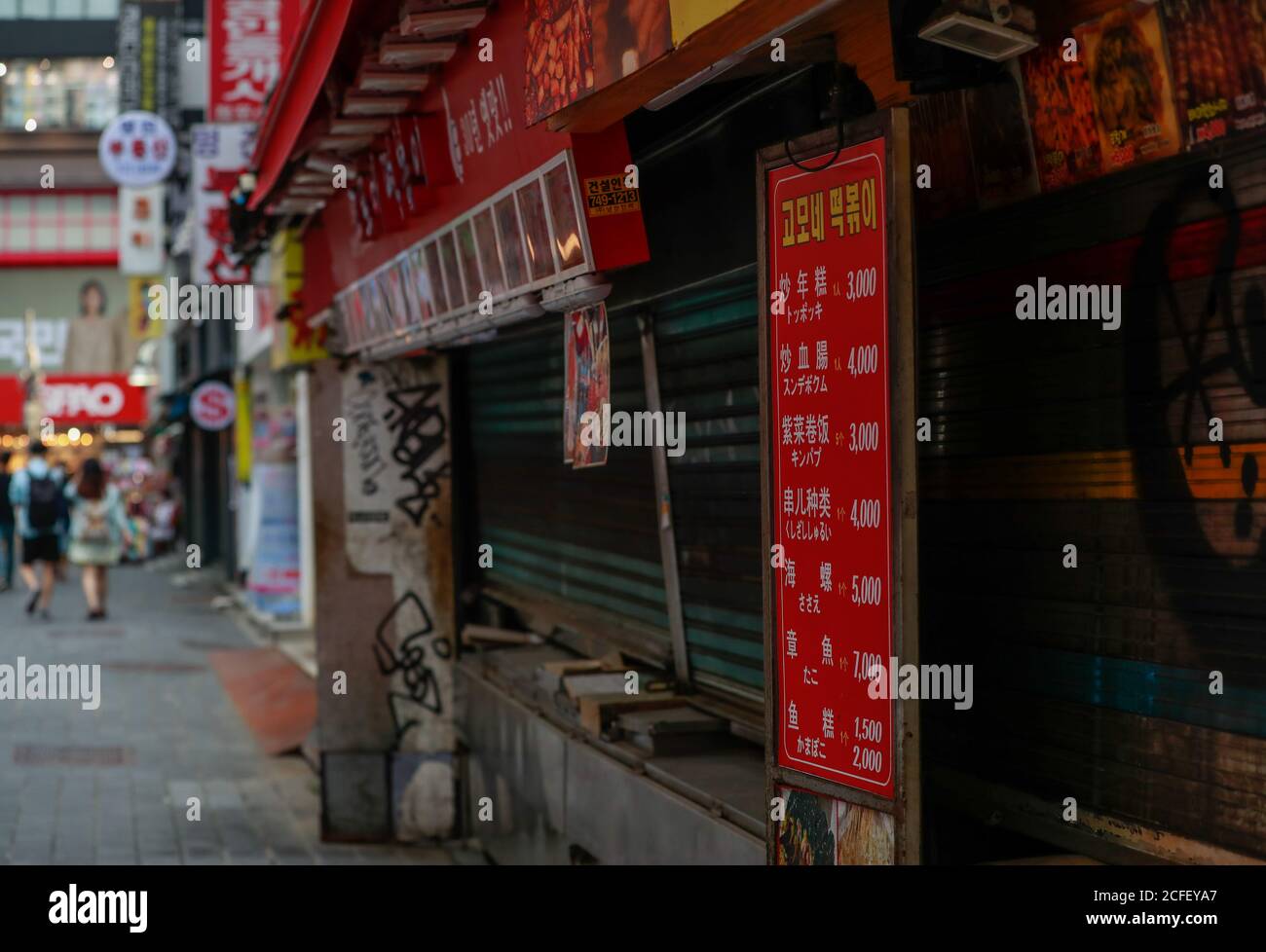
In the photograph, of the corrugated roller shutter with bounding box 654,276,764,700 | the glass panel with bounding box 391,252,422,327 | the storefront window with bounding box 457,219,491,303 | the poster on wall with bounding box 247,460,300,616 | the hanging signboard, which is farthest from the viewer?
the poster on wall with bounding box 247,460,300,616

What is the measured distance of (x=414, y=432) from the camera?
10594mm

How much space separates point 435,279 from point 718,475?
2305mm

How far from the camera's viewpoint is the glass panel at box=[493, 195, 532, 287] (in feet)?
21.9

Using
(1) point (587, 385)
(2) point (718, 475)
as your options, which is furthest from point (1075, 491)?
(2) point (718, 475)

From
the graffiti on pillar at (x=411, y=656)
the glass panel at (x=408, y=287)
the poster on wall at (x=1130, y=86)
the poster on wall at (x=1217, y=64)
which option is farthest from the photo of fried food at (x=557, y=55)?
the graffiti on pillar at (x=411, y=656)

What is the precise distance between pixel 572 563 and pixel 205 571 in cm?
2594

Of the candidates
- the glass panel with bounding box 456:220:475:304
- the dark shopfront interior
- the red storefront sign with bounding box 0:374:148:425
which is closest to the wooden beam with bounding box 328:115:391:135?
the glass panel with bounding box 456:220:475:304

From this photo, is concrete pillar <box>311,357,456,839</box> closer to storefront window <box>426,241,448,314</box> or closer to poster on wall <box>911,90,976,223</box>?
storefront window <box>426,241,448,314</box>

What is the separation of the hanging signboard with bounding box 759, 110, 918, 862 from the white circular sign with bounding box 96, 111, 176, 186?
23434 mm

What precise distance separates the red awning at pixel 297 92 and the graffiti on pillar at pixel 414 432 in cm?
161

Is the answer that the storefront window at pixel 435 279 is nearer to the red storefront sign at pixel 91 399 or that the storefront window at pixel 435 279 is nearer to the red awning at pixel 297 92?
the red awning at pixel 297 92

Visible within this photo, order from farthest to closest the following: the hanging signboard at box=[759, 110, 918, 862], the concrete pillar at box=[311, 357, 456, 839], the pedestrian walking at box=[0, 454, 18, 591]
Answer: the pedestrian walking at box=[0, 454, 18, 591]
the concrete pillar at box=[311, 357, 456, 839]
the hanging signboard at box=[759, 110, 918, 862]

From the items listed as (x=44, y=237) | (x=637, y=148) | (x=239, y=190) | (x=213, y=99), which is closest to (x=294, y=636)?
(x=213, y=99)

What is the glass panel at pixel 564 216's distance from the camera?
19.4ft
